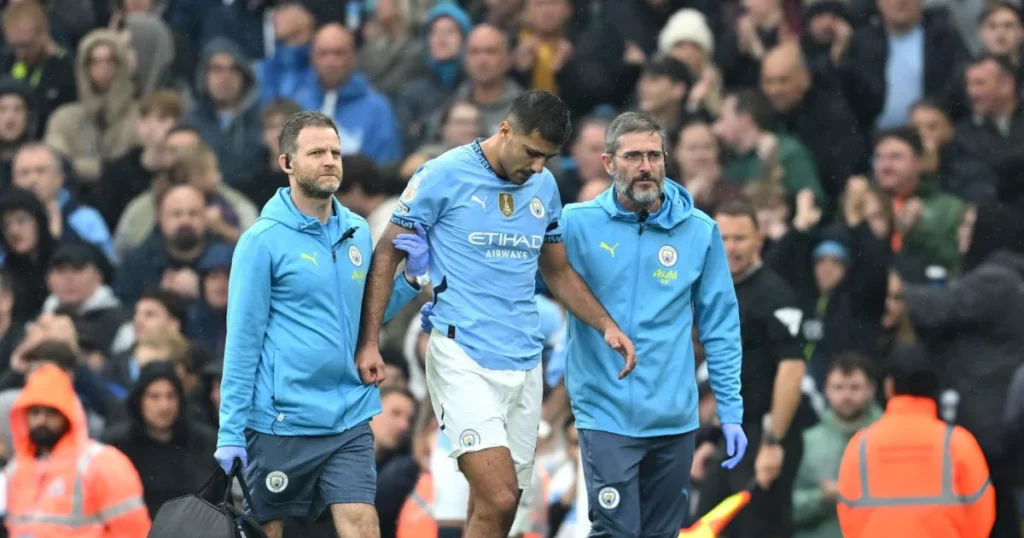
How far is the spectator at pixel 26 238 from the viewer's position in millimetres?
15219

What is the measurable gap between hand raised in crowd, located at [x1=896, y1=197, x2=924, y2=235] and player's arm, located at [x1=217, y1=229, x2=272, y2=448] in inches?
249

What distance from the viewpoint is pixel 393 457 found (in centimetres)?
1266

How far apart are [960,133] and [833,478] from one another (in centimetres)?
383

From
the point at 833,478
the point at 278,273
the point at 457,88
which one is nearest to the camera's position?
the point at 278,273

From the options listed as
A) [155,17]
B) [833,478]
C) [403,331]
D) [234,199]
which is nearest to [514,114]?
[833,478]

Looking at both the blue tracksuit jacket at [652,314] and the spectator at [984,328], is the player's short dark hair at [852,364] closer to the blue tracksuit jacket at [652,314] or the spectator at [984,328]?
the spectator at [984,328]

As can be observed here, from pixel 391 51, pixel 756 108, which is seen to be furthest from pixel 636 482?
pixel 391 51

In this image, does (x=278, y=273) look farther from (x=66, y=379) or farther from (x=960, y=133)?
(x=960, y=133)

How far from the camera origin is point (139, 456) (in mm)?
12602

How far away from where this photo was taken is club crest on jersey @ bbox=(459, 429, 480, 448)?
29.6 feet

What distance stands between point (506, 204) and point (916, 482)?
2624mm

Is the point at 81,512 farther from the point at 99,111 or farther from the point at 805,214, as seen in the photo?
the point at 99,111

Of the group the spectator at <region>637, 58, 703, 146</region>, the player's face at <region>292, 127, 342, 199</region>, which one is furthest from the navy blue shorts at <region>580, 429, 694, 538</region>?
the spectator at <region>637, 58, 703, 146</region>

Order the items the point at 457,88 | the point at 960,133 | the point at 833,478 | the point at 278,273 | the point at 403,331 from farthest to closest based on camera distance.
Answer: the point at 457,88 → the point at 960,133 → the point at 403,331 → the point at 833,478 → the point at 278,273
